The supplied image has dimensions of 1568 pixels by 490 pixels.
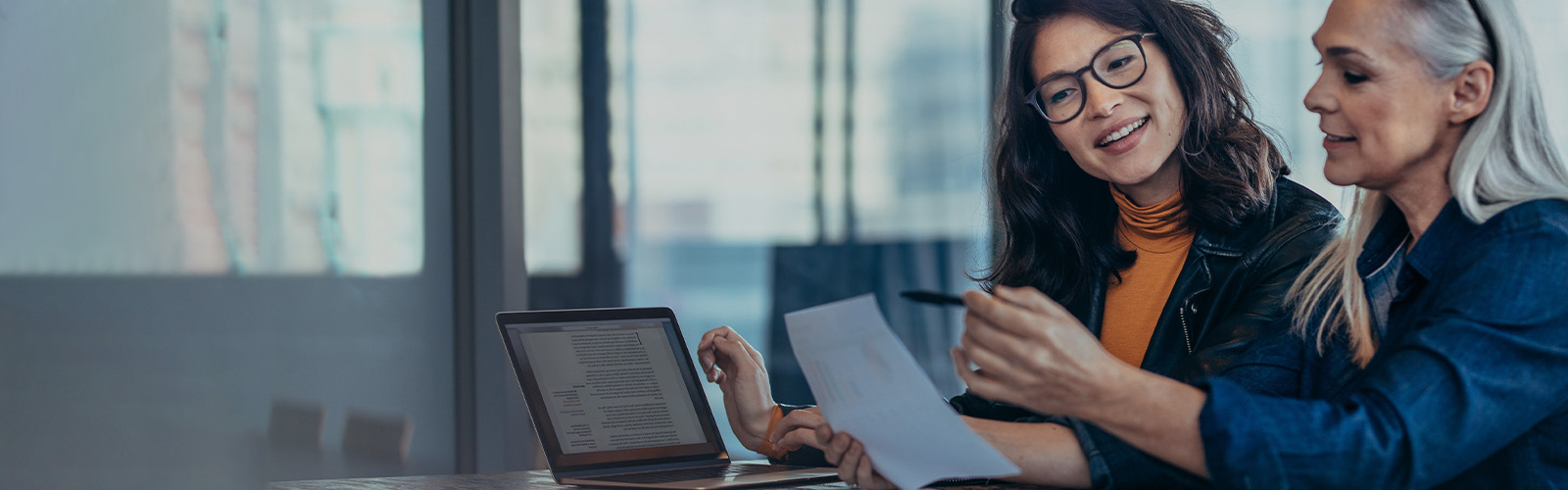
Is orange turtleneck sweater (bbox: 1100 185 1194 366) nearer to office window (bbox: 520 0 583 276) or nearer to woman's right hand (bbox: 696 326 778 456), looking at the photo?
woman's right hand (bbox: 696 326 778 456)

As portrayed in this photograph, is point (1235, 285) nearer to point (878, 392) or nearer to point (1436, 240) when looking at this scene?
point (1436, 240)

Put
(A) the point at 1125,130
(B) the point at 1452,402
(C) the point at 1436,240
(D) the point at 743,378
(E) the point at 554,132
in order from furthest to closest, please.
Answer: (E) the point at 554,132, (D) the point at 743,378, (A) the point at 1125,130, (C) the point at 1436,240, (B) the point at 1452,402

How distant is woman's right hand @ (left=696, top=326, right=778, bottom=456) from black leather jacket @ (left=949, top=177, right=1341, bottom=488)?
1.21 feet

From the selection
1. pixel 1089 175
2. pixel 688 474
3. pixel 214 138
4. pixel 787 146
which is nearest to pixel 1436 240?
pixel 1089 175

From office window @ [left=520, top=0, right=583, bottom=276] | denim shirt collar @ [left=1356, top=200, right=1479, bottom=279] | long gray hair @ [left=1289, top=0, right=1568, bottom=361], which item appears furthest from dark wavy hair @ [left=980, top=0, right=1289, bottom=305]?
office window @ [left=520, top=0, right=583, bottom=276]

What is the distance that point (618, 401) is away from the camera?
59.1 inches

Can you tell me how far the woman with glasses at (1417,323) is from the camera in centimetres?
95

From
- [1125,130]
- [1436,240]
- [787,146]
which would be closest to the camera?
[1436,240]

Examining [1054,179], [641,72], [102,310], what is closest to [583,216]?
[641,72]

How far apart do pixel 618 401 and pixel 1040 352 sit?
689 mm

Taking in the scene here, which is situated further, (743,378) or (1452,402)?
(743,378)

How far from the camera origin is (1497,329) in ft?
3.12

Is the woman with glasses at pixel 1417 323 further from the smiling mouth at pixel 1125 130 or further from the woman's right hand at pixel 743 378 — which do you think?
the woman's right hand at pixel 743 378

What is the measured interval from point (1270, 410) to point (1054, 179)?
2.79 feet
